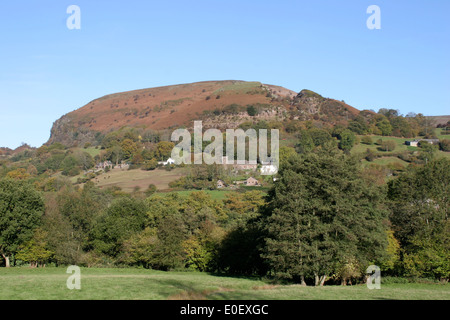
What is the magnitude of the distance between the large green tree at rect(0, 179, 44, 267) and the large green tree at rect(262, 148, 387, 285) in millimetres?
31645

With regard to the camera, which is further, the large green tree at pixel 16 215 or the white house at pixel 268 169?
the white house at pixel 268 169

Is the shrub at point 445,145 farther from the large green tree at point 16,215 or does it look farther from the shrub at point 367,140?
the large green tree at point 16,215

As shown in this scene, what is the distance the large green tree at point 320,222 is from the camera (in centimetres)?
3516

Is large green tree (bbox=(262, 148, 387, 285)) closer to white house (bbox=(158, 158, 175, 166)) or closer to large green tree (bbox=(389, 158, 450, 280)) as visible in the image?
large green tree (bbox=(389, 158, 450, 280))

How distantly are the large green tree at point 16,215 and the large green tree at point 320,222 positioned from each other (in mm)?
31645

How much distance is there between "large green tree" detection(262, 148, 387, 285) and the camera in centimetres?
3516

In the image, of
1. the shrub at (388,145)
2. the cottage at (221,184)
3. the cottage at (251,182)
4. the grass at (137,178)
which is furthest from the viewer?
the shrub at (388,145)

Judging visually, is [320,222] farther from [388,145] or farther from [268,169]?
[388,145]

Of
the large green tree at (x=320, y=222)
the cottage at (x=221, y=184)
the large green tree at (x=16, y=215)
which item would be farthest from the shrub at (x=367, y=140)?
the large green tree at (x=16, y=215)

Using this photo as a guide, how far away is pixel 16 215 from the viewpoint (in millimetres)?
52844

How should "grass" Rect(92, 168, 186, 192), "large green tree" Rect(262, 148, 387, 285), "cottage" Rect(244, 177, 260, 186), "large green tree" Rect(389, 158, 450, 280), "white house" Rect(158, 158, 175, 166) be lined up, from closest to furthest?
"large green tree" Rect(262, 148, 387, 285)
"large green tree" Rect(389, 158, 450, 280)
"cottage" Rect(244, 177, 260, 186)
"grass" Rect(92, 168, 186, 192)
"white house" Rect(158, 158, 175, 166)

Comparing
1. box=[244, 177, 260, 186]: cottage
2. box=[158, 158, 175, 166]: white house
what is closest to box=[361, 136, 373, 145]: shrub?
box=[244, 177, 260, 186]: cottage
